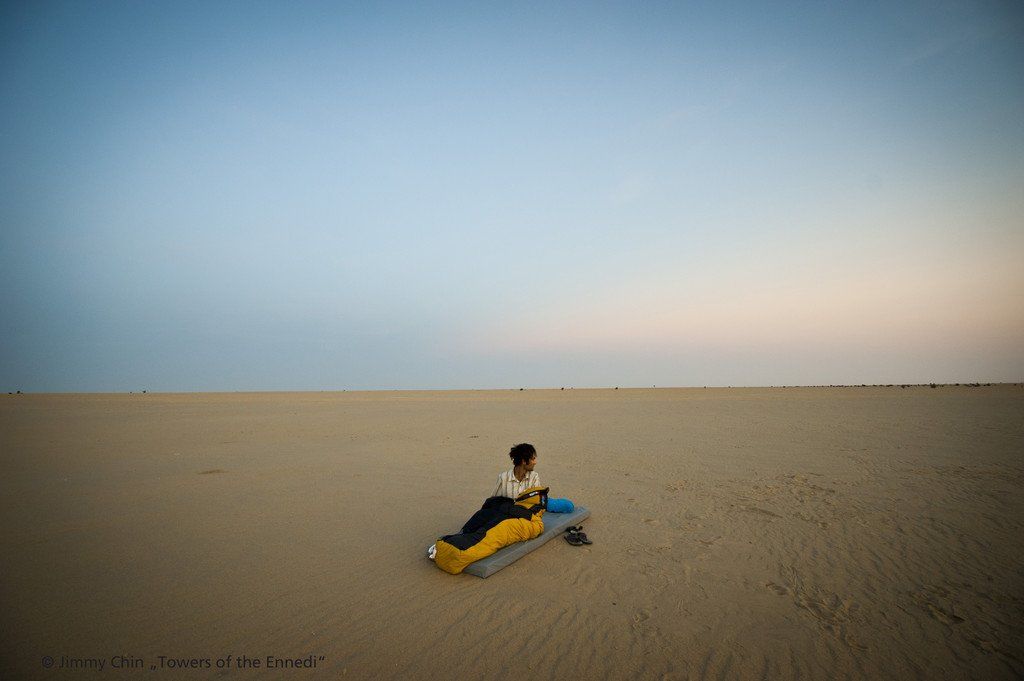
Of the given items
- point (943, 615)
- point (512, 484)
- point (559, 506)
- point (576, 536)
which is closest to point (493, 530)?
point (512, 484)

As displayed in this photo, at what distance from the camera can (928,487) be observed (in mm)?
9484

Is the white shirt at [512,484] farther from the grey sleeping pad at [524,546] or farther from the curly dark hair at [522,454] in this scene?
the grey sleeping pad at [524,546]

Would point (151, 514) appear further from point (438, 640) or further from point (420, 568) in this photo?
point (438, 640)

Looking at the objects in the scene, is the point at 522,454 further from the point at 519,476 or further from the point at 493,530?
the point at 493,530

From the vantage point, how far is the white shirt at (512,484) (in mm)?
6422

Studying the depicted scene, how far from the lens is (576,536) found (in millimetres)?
6754

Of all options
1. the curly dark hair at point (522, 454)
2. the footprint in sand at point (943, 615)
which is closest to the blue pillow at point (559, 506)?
the curly dark hair at point (522, 454)

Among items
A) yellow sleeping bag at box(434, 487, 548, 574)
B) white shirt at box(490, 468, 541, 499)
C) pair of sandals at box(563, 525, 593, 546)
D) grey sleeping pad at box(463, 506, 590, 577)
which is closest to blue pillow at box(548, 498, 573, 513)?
grey sleeping pad at box(463, 506, 590, 577)

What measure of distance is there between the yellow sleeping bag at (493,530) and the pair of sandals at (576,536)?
0.48 meters

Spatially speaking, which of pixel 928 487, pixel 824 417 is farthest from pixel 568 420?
pixel 928 487

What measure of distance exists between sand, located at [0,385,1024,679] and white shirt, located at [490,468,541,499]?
0.92 metres

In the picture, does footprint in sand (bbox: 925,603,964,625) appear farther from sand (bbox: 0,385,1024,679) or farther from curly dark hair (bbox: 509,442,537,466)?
curly dark hair (bbox: 509,442,537,466)

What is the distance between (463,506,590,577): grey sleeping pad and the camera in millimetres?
5578

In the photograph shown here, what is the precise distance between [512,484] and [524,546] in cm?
84
